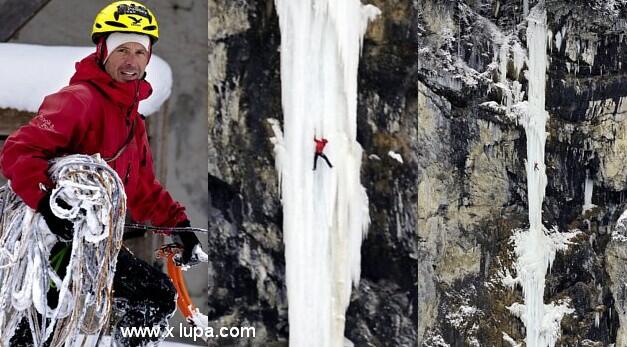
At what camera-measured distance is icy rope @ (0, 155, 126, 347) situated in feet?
9.70

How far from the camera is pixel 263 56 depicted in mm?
3180

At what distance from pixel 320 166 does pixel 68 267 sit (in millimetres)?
748

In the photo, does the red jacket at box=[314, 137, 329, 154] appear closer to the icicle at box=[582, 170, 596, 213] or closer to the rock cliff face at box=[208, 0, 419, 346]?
the rock cliff face at box=[208, 0, 419, 346]

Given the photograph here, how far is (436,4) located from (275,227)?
0.78m

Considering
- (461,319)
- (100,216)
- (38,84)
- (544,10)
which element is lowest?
(461,319)

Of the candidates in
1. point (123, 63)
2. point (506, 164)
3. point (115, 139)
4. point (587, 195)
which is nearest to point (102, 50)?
point (123, 63)

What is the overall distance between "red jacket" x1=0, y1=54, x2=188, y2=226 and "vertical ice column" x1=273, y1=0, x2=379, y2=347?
0.39 meters

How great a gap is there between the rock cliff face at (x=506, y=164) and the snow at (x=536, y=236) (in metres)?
0.02

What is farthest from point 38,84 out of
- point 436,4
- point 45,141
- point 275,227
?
point 436,4

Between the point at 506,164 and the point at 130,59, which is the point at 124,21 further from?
the point at 506,164

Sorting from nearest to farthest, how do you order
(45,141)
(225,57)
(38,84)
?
1. (45,141)
2. (225,57)
3. (38,84)

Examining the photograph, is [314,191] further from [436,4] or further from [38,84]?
[38,84]

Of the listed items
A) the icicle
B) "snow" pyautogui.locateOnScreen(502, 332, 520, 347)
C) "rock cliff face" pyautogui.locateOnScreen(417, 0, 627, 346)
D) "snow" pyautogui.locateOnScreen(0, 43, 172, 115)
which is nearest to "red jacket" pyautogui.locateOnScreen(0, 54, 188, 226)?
"snow" pyautogui.locateOnScreen(0, 43, 172, 115)

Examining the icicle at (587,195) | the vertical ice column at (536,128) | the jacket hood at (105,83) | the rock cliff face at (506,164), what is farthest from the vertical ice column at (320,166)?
the icicle at (587,195)
